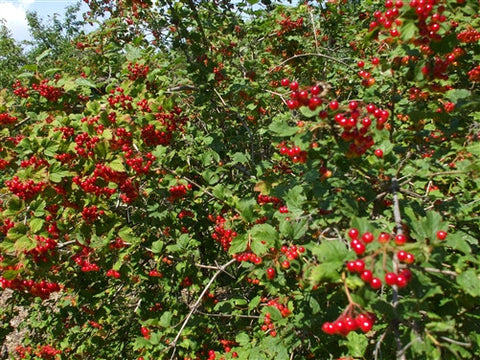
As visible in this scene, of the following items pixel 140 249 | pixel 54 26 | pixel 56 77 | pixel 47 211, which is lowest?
pixel 140 249

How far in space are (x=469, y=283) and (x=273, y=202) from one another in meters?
1.71

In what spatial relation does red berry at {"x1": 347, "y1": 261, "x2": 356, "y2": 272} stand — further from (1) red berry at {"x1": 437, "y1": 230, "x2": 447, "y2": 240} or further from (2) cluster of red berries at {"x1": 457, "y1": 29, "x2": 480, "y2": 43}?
(2) cluster of red berries at {"x1": 457, "y1": 29, "x2": 480, "y2": 43}

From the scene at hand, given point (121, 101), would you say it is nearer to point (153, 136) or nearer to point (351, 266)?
point (153, 136)

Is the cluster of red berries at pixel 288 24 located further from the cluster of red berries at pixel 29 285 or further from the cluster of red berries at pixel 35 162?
the cluster of red berries at pixel 29 285

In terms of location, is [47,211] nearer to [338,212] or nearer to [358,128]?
[338,212]

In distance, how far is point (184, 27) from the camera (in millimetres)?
3803

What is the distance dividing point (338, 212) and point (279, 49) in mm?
4474

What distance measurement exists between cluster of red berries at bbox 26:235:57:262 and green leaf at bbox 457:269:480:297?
9.31 ft

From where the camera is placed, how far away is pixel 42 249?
2.72m

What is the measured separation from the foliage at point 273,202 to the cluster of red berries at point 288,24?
0.13 m

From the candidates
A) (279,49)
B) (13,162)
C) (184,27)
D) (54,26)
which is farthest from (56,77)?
(54,26)

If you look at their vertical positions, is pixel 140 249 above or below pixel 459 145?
below

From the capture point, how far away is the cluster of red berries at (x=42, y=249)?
107 inches

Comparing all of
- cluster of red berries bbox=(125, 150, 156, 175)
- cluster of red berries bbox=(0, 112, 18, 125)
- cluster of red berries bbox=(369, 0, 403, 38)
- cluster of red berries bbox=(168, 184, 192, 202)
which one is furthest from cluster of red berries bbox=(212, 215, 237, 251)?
cluster of red berries bbox=(0, 112, 18, 125)
